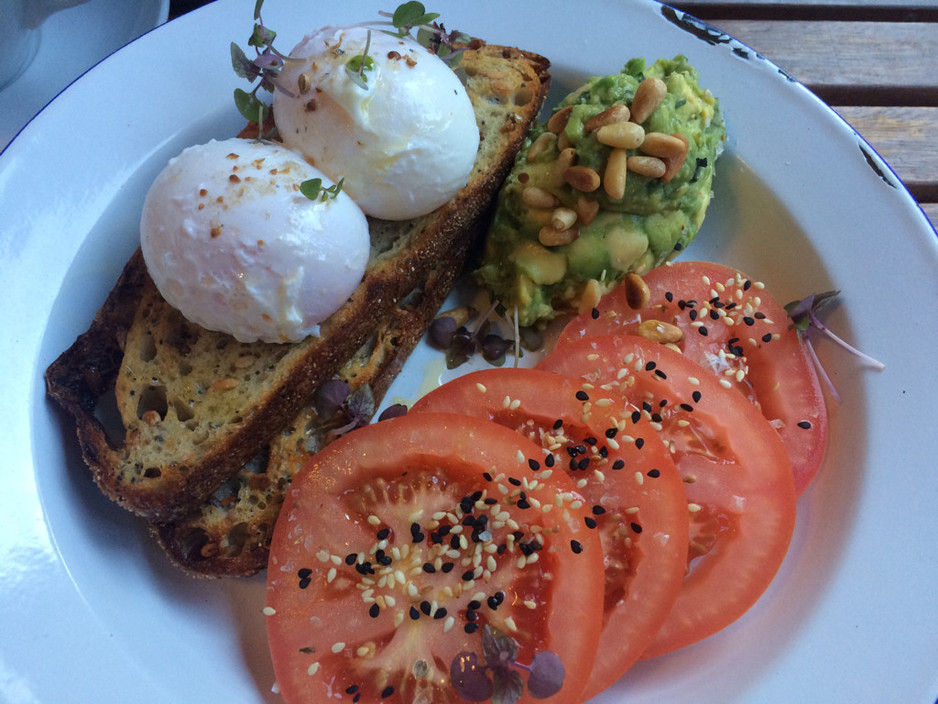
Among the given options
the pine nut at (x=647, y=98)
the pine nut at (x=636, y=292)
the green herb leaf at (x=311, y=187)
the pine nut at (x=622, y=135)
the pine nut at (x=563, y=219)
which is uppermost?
the pine nut at (x=647, y=98)

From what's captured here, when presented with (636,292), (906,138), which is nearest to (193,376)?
(636,292)

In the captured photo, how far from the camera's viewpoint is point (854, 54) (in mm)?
2891

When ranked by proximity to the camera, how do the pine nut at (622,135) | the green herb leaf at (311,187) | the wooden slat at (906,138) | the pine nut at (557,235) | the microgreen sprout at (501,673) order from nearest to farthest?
the microgreen sprout at (501,673)
the green herb leaf at (311,187)
the pine nut at (622,135)
the pine nut at (557,235)
the wooden slat at (906,138)

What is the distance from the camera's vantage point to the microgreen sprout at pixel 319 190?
170cm

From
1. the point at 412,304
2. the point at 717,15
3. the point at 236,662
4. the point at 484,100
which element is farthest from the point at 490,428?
the point at 717,15

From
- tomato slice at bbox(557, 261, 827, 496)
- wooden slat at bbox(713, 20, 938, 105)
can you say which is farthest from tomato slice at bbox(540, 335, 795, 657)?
wooden slat at bbox(713, 20, 938, 105)

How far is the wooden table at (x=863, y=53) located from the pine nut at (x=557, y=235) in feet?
5.07

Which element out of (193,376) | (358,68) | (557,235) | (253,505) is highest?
(358,68)

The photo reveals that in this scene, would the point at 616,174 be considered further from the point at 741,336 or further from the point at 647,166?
the point at 741,336

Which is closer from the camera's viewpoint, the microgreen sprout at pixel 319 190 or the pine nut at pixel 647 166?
the microgreen sprout at pixel 319 190

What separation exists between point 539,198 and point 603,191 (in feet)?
0.66

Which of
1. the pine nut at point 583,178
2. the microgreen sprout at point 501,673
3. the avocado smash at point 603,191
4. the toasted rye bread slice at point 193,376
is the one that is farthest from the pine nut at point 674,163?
the microgreen sprout at point 501,673

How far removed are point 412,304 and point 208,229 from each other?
742mm

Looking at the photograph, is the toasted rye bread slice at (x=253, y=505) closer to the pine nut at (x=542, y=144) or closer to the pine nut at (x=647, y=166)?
the pine nut at (x=542, y=144)
